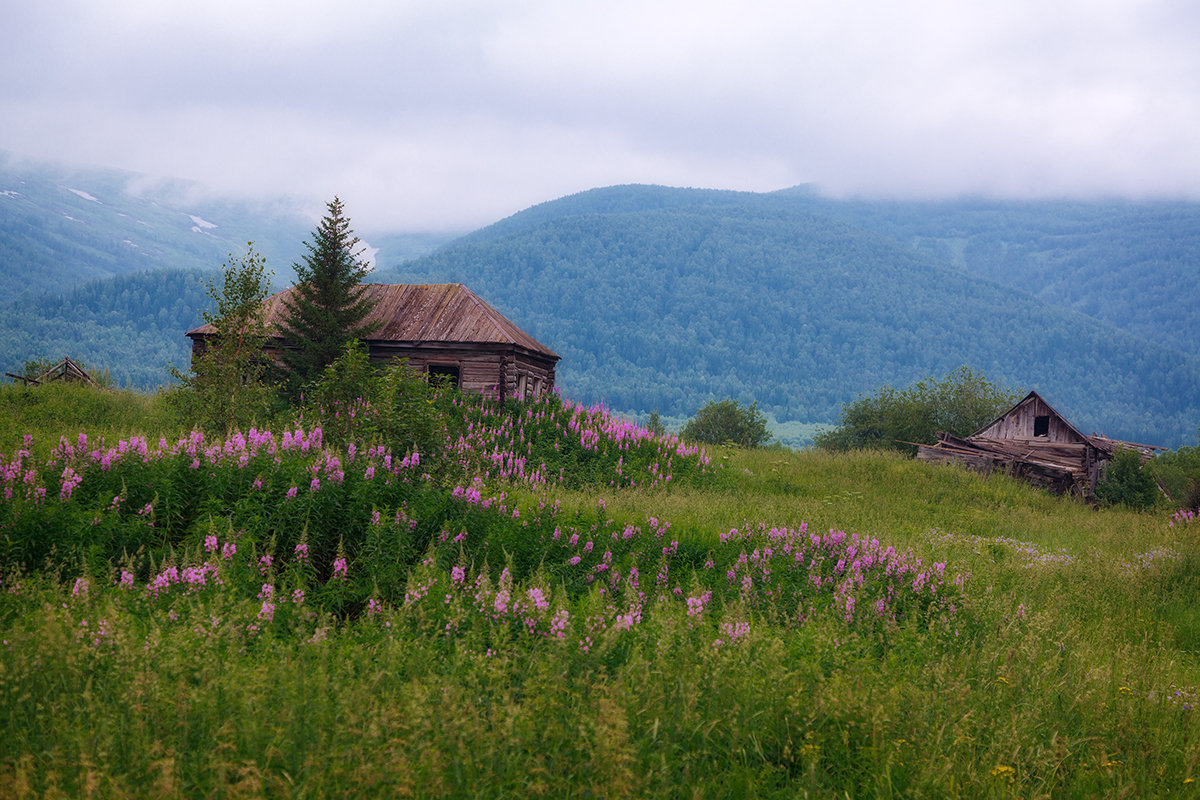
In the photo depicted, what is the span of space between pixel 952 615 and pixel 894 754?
4.23 metres

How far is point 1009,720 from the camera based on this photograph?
4.78 metres

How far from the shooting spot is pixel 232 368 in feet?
48.6

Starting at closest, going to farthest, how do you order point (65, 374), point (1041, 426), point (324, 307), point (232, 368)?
point (232, 368) < point (324, 307) < point (65, 374) < point (1041, 426)

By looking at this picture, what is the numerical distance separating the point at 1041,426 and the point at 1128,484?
18.6 ft

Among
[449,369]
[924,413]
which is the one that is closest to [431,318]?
[449,369]

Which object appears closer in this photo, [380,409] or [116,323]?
[380,409]

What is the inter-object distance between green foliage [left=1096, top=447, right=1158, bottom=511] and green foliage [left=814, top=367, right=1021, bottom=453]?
60.4ft

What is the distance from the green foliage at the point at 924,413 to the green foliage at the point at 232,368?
145ft

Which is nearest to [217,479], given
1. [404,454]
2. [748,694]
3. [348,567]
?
[348,567]

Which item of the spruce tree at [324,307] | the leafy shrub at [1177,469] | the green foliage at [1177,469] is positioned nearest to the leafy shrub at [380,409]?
the spruce tree at [324,307]

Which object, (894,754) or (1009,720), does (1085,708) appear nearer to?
(1009,720)

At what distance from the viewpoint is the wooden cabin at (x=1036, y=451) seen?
106 feet

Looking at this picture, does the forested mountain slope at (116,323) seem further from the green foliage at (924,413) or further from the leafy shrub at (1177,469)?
the leafy shrub at (1177,469)

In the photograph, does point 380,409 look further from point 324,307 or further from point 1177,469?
point 1177,469
